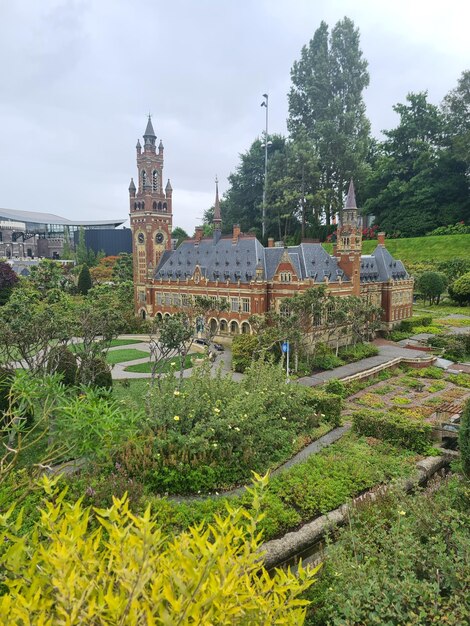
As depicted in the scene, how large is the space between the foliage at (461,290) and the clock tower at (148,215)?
3649 centimetres

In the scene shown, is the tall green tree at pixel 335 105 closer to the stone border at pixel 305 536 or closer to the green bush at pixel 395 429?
the green bush at pixel 395 429

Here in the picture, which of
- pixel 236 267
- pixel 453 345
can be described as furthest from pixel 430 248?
pixel 236 267

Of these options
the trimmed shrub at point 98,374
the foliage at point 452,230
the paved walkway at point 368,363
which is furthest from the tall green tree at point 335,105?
the trimmed shrub at point 98,374

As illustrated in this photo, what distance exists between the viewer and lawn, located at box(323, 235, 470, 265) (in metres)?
63.9

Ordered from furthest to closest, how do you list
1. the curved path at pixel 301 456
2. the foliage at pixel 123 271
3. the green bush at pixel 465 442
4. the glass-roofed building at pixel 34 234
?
the glass-roofed building at pixel 34 234 → the foliage at pixel 123 271 → the curved path at pixel 301 456 → the green bush at pixel 465 442

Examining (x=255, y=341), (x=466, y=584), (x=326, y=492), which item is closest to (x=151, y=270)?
(x=255, y=341)

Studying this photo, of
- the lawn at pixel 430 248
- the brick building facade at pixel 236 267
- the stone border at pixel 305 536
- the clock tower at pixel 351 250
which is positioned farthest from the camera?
the lawn at pixel 430 248

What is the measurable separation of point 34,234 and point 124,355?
87935 millimetres

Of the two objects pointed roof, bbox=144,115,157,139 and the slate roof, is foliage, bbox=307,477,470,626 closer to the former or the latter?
A: the slate roof

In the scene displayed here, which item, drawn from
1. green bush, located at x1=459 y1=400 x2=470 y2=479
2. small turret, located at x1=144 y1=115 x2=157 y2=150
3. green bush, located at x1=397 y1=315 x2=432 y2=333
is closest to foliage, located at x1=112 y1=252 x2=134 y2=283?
small turret, located at x1=144 y1=115 x2=157 y2=150

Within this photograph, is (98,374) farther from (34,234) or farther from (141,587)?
(34,234)

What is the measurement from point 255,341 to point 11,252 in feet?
295

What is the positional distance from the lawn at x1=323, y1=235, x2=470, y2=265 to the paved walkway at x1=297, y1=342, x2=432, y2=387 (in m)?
27.9

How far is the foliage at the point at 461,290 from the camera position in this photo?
54.6 metres
